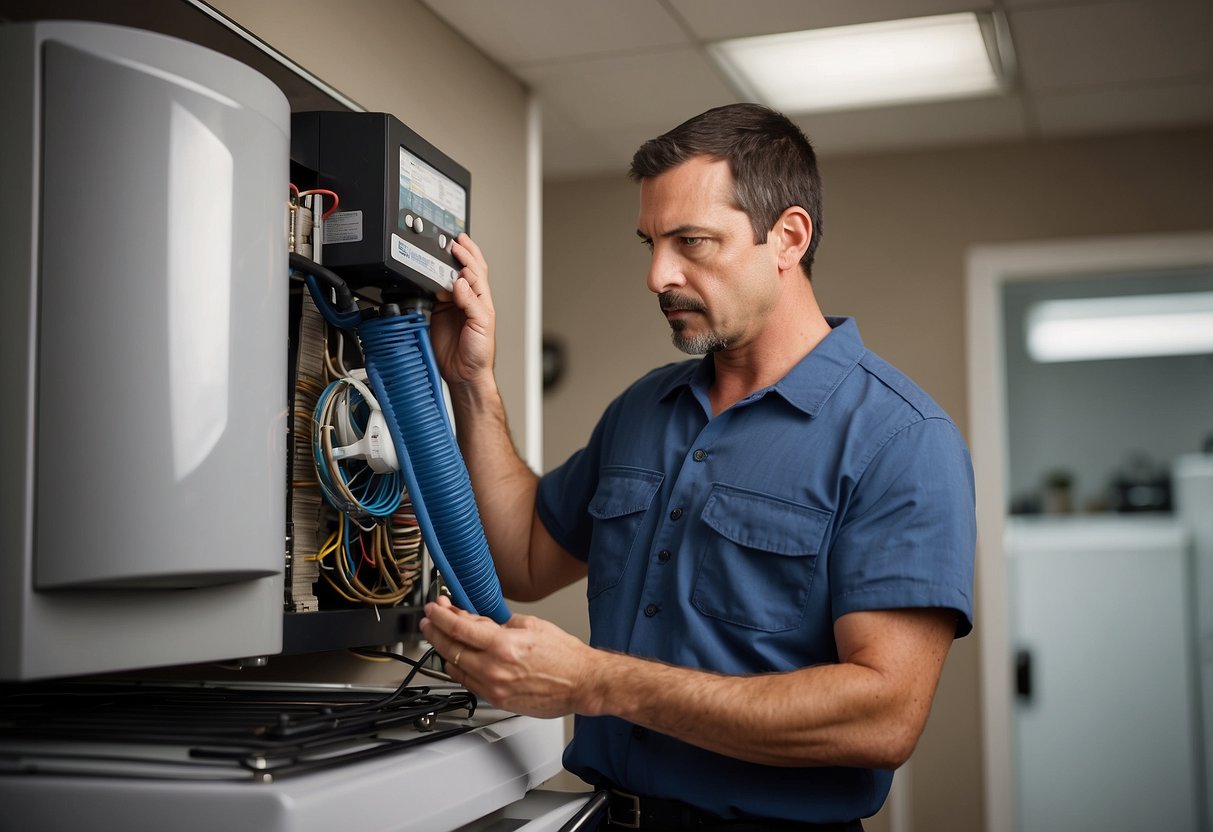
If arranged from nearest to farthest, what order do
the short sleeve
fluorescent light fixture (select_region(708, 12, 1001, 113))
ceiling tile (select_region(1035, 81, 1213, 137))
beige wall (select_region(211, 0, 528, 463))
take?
the short sleeve < beige wall (select_region(211, 0, 528, 463)) < fluorescent light fixture (select_region(708, 12, 1001, 113)) < ceiling tile (select_region(1035, 81, 1213, 137))

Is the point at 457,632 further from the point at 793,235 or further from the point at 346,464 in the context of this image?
the point at 793,235

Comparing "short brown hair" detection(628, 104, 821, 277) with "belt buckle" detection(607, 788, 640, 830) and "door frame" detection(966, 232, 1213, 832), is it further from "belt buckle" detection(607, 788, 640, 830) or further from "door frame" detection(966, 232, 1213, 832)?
"door frame" detection(966, 232, 1213, 832)

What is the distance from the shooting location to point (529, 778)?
1.17 metres

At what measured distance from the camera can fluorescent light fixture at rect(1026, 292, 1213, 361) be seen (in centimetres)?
527

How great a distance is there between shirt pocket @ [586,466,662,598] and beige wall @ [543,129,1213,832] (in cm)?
198

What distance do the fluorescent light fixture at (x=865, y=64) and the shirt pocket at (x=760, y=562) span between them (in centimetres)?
163

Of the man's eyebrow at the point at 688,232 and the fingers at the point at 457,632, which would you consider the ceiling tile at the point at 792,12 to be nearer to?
the man's eyebrow at the point at 688,232

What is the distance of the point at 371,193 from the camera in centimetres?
131

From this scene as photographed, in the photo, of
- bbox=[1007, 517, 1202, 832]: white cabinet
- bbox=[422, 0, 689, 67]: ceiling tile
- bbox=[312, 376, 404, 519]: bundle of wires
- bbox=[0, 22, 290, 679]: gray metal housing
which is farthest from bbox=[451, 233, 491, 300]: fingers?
bbox=[1007, 517, 1202, 832]: white cabinet

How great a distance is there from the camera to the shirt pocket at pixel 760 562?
1342mm

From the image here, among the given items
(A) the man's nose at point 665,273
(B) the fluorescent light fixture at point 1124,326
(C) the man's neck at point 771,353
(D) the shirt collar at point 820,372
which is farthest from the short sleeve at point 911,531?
(B) the fluorescent light fixture at point 1124,326

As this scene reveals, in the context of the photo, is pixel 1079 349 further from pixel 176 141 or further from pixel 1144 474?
pixel 176 141

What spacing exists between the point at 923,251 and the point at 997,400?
510mm

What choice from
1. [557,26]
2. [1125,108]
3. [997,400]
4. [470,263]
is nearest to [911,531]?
[470,263]
